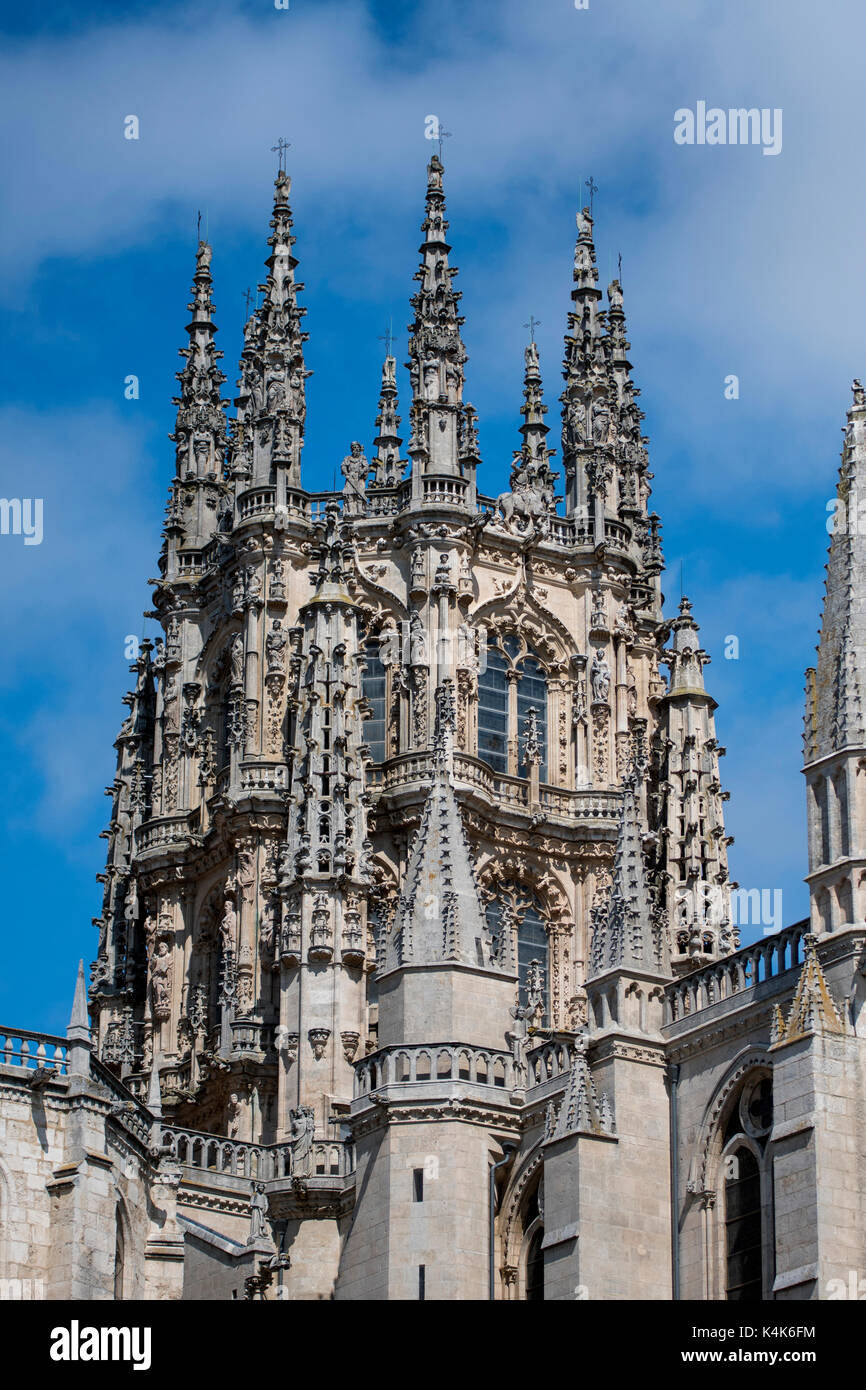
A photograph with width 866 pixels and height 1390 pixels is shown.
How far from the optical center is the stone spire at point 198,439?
237 feet

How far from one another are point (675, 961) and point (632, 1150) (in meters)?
13.8

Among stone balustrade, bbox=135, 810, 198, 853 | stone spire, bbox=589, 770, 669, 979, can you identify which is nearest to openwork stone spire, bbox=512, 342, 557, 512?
stone balustrade, bbox=135, 810, 198, 853

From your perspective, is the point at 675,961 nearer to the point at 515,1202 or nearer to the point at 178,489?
the point at 515,1202

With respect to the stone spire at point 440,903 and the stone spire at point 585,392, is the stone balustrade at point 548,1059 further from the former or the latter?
the stone spire at point 585,392

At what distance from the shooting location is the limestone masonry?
43594mm

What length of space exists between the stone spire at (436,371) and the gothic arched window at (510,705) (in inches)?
163

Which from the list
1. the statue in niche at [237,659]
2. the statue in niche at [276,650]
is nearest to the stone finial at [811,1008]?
the statue in niche at [276,650]

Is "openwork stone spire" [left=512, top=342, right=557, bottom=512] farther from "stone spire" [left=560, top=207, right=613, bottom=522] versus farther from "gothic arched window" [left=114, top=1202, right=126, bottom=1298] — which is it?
"gothic arched window" [left=114, top=1202, right=126, bottom=1298]

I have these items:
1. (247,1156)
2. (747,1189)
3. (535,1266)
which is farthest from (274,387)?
(747,1189)

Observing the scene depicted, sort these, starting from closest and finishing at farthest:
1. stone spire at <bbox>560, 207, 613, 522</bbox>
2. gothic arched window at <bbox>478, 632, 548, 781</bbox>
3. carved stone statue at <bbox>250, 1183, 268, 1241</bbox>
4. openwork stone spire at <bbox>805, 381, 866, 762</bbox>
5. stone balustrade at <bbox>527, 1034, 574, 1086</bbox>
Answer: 1. openwork stone spire at <bbox>805, 381, 866, 762</bbox>
2. stone balustrade at <bbox>527, 1034, 574, 1086</bbox>
3. carved stone statue at <bbox>250, 1183, 268, 1241</bbox>
4. gothic arched window at <bbox>478, 632, 548, 781</bbox>
5. stone spire at <bbox>560, 207, 613, 522</bbox>

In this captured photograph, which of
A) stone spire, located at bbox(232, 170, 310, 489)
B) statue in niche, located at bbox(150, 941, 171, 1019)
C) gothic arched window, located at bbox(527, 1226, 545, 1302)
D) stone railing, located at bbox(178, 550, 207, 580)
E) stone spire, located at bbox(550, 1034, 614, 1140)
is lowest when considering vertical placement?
gothic arched window, located at bbox(527, 1226, 545, 1302)

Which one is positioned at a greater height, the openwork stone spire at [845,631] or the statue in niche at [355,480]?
the statue in niche at [355,480]

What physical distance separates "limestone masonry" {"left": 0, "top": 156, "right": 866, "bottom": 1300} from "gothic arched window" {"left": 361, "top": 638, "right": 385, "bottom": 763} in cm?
11
